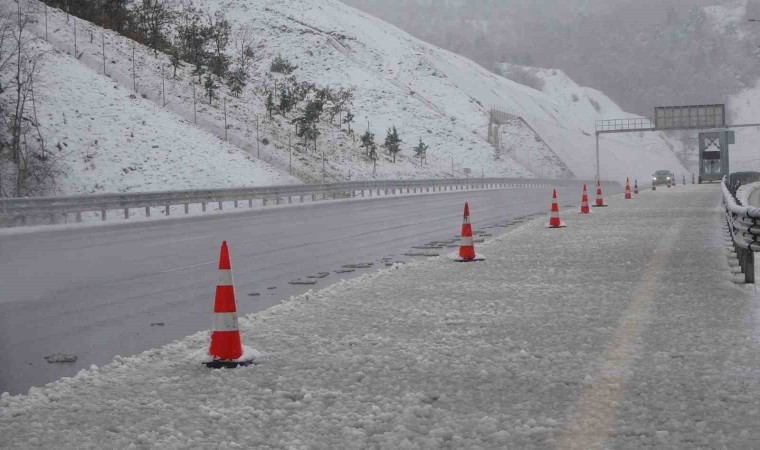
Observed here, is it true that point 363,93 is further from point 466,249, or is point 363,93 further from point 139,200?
point 466,249

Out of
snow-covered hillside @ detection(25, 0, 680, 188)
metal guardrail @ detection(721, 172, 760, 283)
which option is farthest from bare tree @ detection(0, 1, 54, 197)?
metal guardrail @ detection(721, 172, 760, 283)

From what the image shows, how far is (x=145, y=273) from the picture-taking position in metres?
13.5

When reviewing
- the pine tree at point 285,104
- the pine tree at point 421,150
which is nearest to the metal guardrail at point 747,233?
the pine tree at point 285,104

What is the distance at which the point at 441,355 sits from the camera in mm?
7074

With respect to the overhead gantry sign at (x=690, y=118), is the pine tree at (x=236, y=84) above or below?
above

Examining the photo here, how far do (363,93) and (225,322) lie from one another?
116592 mm

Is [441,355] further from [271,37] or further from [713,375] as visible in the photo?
[271,37]

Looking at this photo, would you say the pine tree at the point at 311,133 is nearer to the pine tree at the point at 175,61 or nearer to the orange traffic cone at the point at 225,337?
the pine tree at the point at 175,61

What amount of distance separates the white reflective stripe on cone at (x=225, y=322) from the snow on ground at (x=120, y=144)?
36.0 metres

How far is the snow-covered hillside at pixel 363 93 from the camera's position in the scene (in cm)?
6384

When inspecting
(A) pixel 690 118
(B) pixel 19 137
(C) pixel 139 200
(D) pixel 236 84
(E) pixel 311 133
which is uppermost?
(D) pixel 236 84

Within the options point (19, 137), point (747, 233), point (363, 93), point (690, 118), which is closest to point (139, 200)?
point (19, 137)

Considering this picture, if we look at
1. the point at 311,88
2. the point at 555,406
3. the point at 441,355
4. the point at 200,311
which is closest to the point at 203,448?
the point at 555,406

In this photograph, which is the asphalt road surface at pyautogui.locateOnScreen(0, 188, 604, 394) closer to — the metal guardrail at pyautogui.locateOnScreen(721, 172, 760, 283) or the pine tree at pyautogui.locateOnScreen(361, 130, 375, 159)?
the metal guardrail at pyautogui.locateOnScreen(721, 172, 760, 283)
